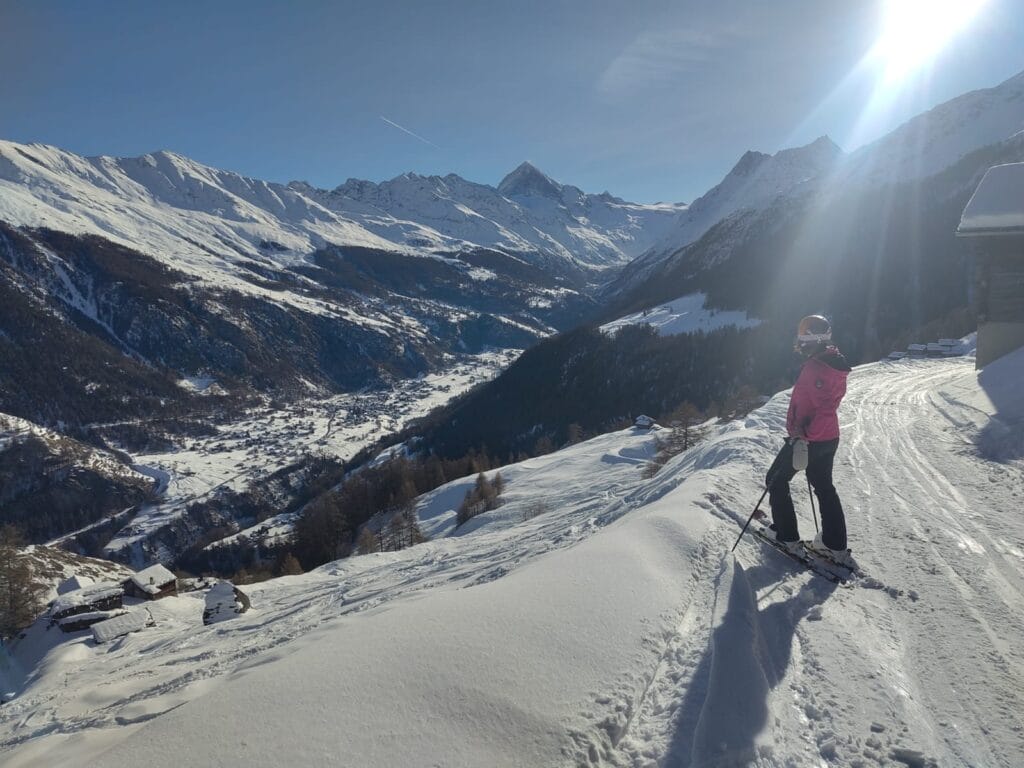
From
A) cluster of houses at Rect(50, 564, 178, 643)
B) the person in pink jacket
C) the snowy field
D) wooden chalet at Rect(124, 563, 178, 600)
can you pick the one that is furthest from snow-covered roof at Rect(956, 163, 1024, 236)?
the snowy field

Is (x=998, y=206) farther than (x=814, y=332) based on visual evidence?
Yes

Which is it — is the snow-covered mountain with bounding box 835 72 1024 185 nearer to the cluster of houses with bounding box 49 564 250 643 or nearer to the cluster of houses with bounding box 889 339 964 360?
the cluster of houses with bounding box 889 339 964 360

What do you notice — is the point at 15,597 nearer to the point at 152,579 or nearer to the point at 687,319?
the point at 152,579

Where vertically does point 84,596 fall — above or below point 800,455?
below

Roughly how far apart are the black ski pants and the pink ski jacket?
0.18 meters

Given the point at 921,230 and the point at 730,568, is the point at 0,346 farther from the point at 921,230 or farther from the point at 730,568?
the point at 921,230

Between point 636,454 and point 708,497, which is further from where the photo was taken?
point 636,454

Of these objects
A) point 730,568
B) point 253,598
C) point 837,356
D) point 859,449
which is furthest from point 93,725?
point 253,598

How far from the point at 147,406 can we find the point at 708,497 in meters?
226

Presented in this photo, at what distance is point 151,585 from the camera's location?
32.7 m

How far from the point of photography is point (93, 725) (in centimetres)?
688

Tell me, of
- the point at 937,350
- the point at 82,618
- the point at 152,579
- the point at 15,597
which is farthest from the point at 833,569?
the point at 15,597

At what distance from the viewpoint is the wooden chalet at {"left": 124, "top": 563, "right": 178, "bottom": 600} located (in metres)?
32.3

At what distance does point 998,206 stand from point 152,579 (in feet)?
161
